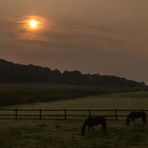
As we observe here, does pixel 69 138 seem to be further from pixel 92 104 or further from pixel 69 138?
pixel 92 104

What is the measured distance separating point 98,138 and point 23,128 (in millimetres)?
7851

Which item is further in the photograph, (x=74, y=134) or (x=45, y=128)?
(x=45, y=128)

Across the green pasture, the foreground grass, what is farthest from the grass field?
the green pasture

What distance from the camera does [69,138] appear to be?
2656cm

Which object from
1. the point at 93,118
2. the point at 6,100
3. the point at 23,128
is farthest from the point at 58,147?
the point at 6,100

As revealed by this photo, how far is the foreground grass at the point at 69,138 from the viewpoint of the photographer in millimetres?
23875

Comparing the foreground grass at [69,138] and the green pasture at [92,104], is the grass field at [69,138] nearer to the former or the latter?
the foreground grass at [69,138]

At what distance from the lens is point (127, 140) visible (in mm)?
25359

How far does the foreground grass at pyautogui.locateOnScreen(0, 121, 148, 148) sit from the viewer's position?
23.9 m

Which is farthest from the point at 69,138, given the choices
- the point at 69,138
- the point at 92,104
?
the point at 92,104

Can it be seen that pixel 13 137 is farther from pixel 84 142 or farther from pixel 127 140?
pixel 127 140

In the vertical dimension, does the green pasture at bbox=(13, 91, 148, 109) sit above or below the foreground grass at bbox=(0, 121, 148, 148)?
above

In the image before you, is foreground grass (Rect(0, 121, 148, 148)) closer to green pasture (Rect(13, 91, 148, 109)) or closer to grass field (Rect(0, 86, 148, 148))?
grass field (Rect(0, 86, 148, 148))

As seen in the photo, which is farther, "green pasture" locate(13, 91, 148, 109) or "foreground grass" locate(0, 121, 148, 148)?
"green pasture" locate(13, 91, 148, 109)
